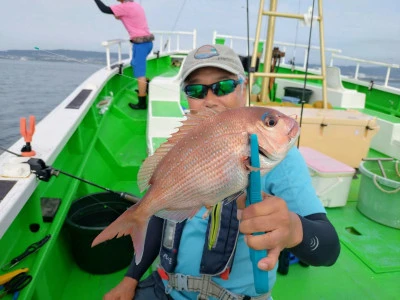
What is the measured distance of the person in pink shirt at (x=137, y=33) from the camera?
6.53m

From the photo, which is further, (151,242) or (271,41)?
(271,41)

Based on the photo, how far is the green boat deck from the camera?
184 cm

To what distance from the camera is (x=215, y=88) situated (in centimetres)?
159

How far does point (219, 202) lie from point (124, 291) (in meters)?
1.24

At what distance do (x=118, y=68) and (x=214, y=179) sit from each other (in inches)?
238

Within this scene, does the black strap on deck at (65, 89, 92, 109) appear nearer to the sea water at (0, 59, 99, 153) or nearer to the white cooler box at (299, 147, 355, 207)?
the sea water at (0, 59, 99, 153)

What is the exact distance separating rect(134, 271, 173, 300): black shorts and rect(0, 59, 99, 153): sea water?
3.79 meters

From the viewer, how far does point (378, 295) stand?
8.11 ft

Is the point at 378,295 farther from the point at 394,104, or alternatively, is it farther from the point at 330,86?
the point at 394,104

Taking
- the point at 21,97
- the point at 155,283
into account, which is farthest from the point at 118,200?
the point at 21,97

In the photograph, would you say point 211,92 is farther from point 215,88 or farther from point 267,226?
point 267,226

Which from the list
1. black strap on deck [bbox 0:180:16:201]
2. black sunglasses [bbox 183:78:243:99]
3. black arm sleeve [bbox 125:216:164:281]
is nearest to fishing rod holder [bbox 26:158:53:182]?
black strap on deck [bbox 0:180:16:201]

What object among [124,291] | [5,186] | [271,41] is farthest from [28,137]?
[271,41]

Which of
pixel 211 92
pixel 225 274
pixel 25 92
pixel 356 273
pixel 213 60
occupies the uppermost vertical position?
pixel 213 60
